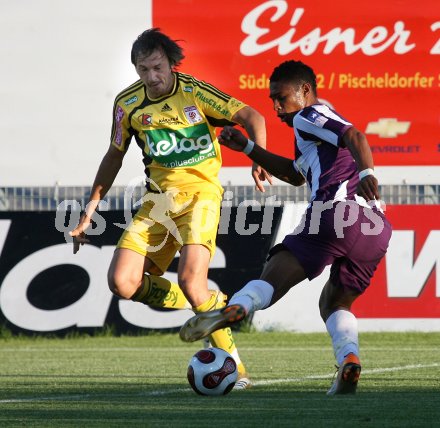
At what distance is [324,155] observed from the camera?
6.69 m

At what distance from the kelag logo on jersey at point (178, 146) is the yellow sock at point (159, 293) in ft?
2.54

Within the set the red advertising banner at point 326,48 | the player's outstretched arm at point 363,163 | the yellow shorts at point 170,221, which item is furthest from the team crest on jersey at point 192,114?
the red advertising banner at point 326,48

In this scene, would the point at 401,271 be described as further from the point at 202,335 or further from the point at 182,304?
the point at 202,335

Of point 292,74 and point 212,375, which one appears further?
point 292,74

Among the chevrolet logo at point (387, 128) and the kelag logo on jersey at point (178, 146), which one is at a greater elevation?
the kelag logo on jersey at point (178, 146)

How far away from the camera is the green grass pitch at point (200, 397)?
5508 mm

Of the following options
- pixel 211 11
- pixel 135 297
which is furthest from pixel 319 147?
pixel 211 11

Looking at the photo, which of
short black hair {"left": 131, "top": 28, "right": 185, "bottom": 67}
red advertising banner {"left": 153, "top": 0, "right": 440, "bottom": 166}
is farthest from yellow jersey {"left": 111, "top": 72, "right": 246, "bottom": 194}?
red advertising banner {"left": 153, "top": 0, "right": 440, "bottom": 166}

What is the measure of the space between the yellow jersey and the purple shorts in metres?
1.35

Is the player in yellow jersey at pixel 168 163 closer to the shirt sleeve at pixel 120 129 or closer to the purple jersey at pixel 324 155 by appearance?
the shirt sleeve at pixel 120 129

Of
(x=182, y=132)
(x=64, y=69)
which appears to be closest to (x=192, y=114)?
(x=182, y=132)

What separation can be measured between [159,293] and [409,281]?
5.57 metres

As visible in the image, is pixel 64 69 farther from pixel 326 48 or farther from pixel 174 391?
pixel 174 391

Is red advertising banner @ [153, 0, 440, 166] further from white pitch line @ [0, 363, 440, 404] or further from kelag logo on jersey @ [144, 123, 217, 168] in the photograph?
kelag logo on jersey @ [144, 123, 217, 168]
